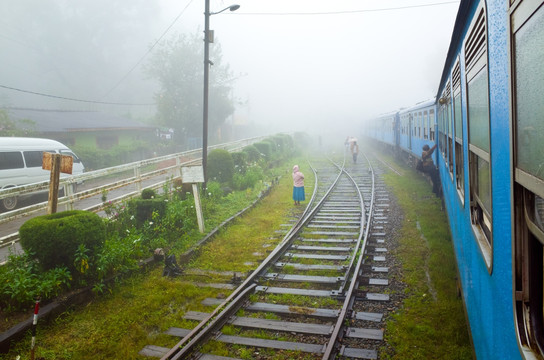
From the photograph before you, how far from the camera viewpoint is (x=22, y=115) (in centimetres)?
2527

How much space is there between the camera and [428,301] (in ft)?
19.5

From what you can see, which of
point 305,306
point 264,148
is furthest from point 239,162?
point 305,306

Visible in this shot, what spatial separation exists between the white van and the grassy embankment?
29.9ft

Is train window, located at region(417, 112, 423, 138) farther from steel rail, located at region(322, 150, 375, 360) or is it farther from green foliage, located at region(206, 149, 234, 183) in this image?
steel rail, located at region(322, 150, 375, 360)

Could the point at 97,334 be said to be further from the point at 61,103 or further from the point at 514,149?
the point at 61,103

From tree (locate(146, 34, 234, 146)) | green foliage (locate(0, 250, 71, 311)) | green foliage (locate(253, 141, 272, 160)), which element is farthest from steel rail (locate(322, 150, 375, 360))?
tree (locate(146, 34, 234, 146))

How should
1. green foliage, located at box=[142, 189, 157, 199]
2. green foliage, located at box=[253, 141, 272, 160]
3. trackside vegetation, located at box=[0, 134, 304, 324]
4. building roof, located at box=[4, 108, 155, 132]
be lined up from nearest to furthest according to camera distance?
1. trackside vegetation, located at box=[0, 134, 304, 324]
2. green foliage, located at box=[142, 189, 157, 199]
3. green foliage, located at box=[253, 141, 272, 160]
4. building roof, located at box=[4, 108, 155, 132]

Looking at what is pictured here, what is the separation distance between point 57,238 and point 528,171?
6.25 m

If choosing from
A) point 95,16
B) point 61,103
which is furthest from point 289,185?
point 95,16

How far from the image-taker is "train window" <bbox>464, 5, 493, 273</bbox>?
2494 mm

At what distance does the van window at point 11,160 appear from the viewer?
45.4 ft

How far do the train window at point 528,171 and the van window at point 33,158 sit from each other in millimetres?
16336

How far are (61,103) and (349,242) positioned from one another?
56.1 metres

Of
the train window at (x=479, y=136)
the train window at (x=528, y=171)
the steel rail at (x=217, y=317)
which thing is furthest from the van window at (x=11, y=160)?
the train window at (x=528, y=171)
